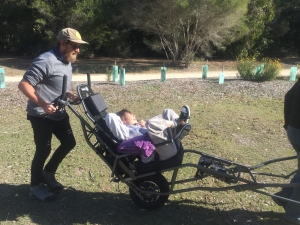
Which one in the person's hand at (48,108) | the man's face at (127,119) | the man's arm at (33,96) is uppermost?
the man's arm at (33,96)

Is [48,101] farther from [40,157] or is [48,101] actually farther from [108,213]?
[108,213]

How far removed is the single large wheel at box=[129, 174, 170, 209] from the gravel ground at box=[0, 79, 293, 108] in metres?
5.78

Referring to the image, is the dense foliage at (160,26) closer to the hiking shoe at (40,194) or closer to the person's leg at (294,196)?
the hiking shoe at (40,194)

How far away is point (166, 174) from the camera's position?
→ 17.5ft

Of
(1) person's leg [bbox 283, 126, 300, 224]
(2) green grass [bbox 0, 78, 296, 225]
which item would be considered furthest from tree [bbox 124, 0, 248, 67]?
(1) person's leg [bbox 283, 126, 300, 224]

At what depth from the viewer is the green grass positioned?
419cm

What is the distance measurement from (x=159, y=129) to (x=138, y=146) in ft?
0.89

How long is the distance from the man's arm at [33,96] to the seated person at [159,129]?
60 cm

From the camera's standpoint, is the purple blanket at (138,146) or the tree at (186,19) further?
the tree at (186,19)

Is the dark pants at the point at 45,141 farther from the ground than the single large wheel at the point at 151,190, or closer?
farther from the ground

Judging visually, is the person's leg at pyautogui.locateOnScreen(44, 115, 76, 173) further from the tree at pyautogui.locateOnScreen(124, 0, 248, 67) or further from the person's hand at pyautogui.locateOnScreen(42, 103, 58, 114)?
the tree at pyautogui.locateOnScreen(124, 0, 248, 67)

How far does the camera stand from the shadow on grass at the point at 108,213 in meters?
4.10

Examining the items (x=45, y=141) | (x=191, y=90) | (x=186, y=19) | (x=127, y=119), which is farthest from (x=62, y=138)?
(x=186, y=19)

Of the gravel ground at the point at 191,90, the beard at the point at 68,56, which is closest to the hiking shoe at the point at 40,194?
the beard at the point at 68,56
